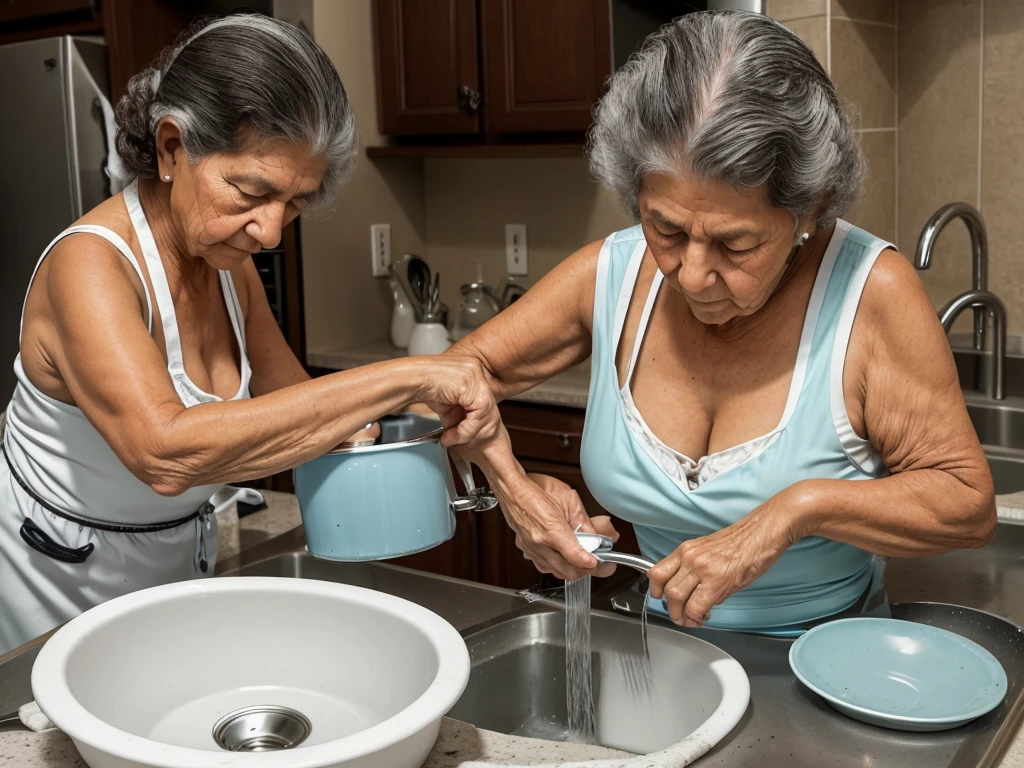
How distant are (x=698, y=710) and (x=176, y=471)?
0.60 m

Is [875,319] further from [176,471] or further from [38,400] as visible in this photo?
[38,400]

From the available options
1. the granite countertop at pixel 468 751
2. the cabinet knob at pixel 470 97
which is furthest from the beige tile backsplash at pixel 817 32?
the granite countertop at pixel 468 751

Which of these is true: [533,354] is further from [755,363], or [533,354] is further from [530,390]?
[530,390]

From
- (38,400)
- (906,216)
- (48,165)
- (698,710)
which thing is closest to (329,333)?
(48,165)

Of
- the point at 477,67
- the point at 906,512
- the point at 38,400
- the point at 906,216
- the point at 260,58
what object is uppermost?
the point at 477,67

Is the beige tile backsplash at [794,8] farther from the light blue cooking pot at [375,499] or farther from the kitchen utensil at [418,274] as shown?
the light blue cooking pot at [375,499]

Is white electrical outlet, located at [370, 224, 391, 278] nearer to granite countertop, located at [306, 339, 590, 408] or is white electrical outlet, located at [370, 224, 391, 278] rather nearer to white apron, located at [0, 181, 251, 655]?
granite countertop, located at [306, 339, 590, 408]

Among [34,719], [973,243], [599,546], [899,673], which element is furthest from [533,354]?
[973,243]

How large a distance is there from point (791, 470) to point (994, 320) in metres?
1.25

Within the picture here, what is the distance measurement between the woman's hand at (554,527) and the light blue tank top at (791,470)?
0.15ft

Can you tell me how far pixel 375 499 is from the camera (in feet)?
3.58

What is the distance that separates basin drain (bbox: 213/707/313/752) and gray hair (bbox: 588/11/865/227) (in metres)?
0.66

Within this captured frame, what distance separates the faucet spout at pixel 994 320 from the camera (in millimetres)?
2055

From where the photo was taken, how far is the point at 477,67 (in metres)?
2.94
